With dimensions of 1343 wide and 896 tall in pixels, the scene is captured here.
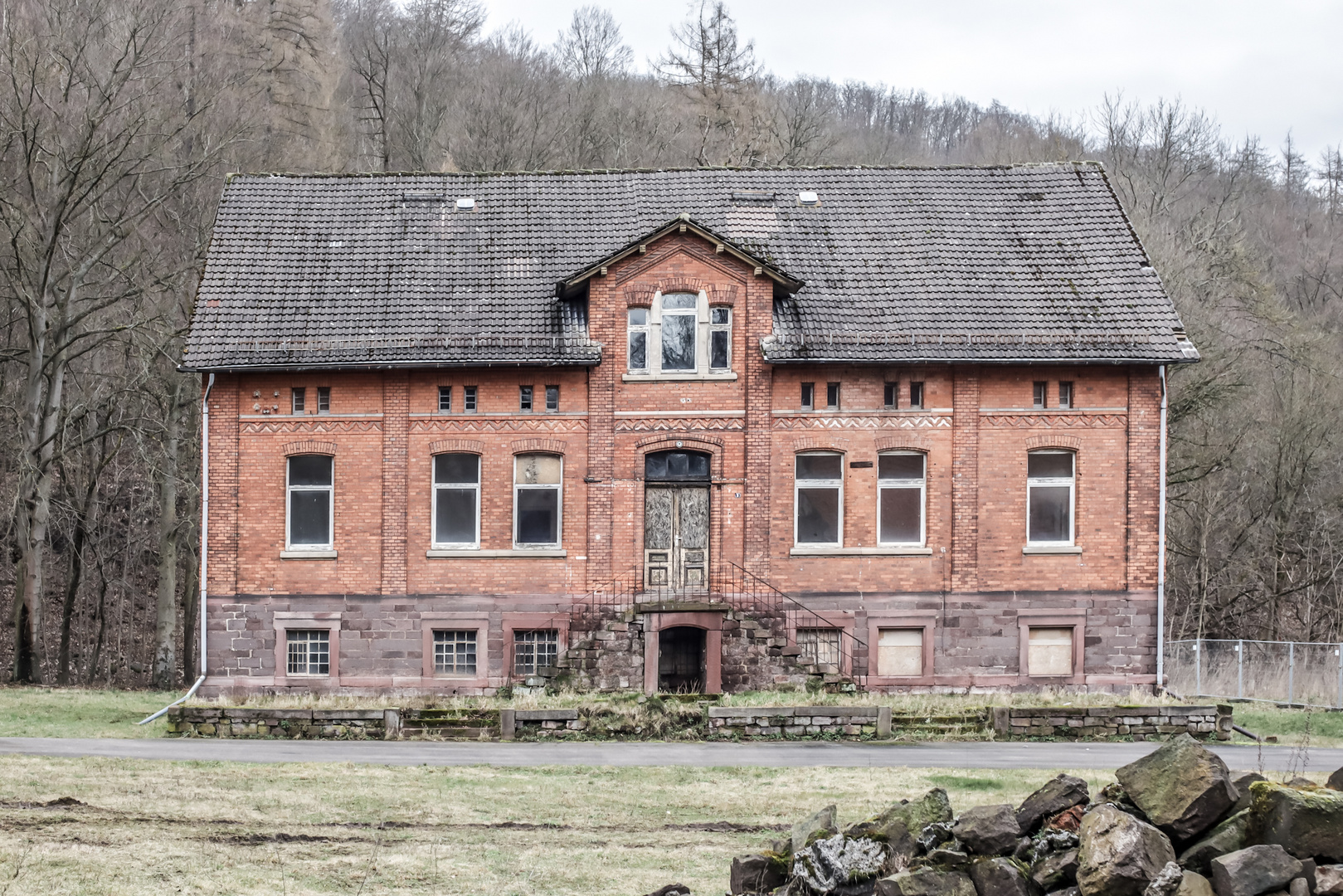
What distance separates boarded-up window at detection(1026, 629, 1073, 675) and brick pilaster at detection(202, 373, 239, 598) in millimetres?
15730

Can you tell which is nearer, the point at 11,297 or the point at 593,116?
the point at 11,297

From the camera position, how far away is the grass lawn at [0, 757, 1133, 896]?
1178 cm

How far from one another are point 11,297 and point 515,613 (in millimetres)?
16910

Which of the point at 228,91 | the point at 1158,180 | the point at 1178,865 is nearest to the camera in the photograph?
the point at 1178,865

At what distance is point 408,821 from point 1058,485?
16.9 metres

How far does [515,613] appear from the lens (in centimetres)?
2683

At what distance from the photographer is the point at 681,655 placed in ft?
88.0

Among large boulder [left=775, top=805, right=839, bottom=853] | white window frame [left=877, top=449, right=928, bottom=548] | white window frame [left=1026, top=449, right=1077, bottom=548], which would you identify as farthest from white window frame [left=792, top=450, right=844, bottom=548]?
large boulder [left=775, top=805, right=839, bottom=853]

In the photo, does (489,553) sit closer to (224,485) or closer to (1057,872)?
(224,485)

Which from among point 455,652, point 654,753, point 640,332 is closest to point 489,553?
point 455,652

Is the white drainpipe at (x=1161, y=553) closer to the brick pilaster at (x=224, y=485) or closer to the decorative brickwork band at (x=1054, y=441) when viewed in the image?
the decorative brickwork band at (x=1054, y=441)

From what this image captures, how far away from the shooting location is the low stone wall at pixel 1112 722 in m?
22.6

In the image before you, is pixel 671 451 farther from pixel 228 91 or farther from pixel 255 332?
pixel 228 91

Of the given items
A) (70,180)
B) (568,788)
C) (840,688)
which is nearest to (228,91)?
(70,180)
